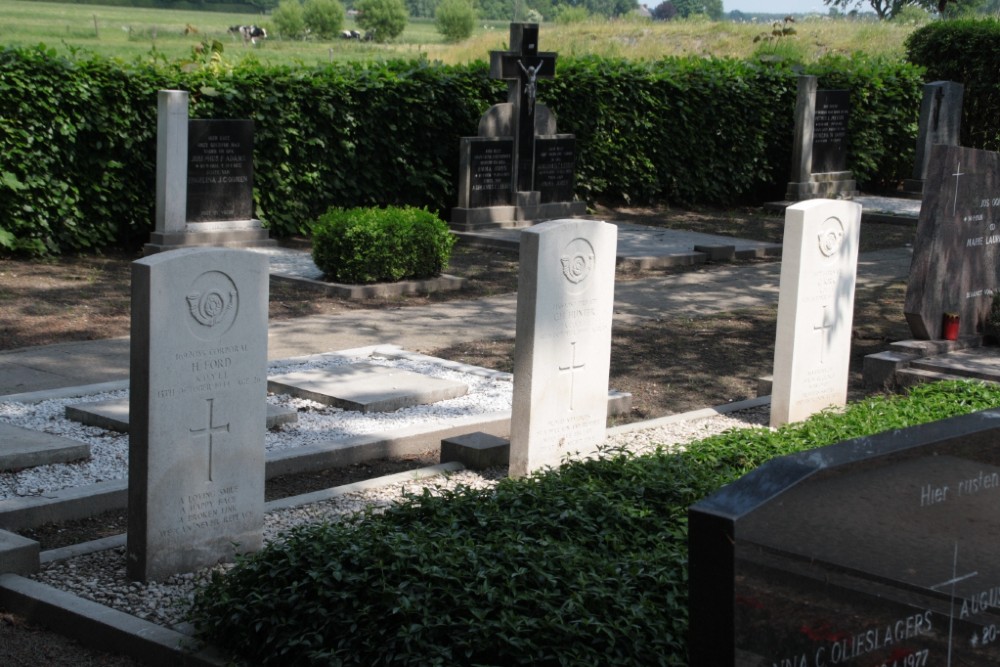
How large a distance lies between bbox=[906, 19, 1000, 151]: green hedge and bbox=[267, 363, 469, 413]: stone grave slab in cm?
1787

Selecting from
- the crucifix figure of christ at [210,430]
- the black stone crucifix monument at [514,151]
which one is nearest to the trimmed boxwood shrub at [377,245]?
the black stone crucifix monument at [514,151]

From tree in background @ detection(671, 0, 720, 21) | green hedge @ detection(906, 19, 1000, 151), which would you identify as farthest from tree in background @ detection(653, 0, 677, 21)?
green hedge @ detection(906, 19, 1000, 151)

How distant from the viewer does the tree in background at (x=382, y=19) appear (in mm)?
70312

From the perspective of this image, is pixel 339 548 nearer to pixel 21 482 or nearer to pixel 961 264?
pixel 21 482

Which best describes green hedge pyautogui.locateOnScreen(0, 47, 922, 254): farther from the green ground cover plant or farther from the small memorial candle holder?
the green ground cover plant

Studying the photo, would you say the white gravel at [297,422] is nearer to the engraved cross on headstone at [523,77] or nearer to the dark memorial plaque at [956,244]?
the dark memorial plaque at [956,244]

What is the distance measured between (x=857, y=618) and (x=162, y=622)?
283 centimetres

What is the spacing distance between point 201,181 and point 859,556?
12.3m

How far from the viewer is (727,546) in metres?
2.90

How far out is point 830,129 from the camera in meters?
21.4

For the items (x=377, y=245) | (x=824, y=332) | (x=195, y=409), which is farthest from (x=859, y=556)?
(x=377, y=245)

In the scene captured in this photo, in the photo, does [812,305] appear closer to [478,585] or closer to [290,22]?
[478,585]

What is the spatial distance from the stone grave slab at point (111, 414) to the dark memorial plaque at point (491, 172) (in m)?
9.12

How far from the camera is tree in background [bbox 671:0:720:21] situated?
121037mm
